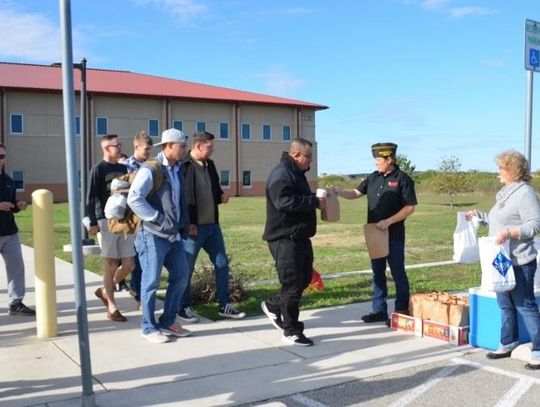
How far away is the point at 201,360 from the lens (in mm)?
5312

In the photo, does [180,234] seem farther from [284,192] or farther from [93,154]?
[93,154]

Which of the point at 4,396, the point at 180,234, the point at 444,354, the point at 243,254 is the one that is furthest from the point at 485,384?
the point at 243,254

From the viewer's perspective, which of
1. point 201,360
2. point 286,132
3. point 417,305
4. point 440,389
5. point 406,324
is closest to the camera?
point 440,389

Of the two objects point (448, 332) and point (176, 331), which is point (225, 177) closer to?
point (176, 331)

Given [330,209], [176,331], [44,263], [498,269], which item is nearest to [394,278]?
[330,209]

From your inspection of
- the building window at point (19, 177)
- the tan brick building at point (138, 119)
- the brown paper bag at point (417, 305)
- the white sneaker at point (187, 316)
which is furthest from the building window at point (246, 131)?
the brown paper bag at point (417, 305)

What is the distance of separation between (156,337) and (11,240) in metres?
2.17

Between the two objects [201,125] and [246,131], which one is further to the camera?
[246,131]

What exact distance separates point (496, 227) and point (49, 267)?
4.18 meters

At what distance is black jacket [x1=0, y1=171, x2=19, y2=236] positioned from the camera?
6633mm

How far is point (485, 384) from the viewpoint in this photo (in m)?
4.75


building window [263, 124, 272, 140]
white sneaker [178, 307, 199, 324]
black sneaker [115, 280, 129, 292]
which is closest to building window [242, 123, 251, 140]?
building window [263, 124, 272, 140]

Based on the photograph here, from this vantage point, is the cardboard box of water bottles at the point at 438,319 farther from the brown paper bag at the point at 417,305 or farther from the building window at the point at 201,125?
the building window at the point at 201,125

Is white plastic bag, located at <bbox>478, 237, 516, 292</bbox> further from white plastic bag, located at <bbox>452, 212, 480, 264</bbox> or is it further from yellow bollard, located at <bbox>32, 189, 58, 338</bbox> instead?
yellow bollard, located at <bbox>32, 189, 58, 338</bbox>
